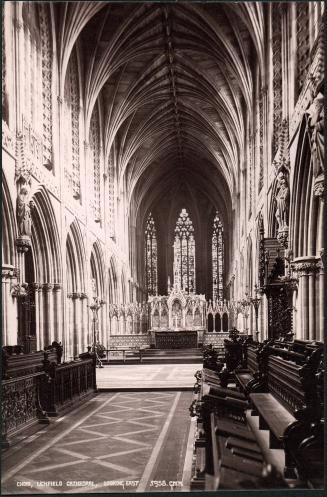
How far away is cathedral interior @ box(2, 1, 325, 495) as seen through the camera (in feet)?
22.6

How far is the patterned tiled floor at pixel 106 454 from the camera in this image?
249 inches

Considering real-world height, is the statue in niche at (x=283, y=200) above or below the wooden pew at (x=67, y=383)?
above

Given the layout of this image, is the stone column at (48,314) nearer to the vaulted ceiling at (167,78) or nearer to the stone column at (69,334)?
the stone column at (69,334)

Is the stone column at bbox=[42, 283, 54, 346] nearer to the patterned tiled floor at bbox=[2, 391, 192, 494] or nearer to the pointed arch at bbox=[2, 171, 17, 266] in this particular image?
the pointed arch at bbox=[2, 171, 17, 266]

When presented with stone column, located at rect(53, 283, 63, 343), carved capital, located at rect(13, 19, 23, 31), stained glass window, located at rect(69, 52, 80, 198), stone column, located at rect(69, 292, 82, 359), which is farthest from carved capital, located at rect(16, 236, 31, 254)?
stained glass window, located at rect(69, 52, 80, 198)

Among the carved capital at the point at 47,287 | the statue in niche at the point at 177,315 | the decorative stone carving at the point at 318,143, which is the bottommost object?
the statue in niche at the point at 177,315

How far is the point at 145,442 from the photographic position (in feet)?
29.1

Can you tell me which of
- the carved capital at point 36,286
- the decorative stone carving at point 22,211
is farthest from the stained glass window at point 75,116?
the decorative stone carving at point 22,211

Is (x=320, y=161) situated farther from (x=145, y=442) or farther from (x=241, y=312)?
(x=241, y=312)

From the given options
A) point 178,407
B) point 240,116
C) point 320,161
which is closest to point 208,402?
point 320,161

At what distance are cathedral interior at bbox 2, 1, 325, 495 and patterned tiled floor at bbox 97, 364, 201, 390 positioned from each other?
0.38ft

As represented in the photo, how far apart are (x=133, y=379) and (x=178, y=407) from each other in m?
5.88

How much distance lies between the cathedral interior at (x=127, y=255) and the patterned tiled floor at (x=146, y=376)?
115mm

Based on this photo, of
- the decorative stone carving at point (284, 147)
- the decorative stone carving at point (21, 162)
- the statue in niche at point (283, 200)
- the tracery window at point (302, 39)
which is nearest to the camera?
the tracery window at point (302, 39)
